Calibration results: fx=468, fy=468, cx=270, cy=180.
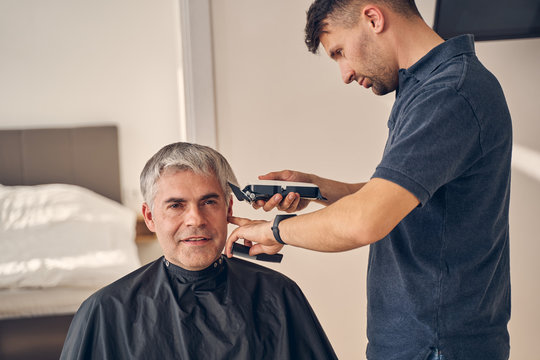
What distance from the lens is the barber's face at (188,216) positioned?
1.50 m

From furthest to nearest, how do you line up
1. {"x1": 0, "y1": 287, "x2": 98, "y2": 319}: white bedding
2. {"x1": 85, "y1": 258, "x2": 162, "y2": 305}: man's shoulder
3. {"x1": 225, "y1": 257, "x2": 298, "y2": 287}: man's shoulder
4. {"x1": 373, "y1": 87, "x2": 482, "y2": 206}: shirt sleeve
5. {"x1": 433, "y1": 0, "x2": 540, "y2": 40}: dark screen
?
{"x1": 0, "y1": 287, "x2": 98, "y2": 319}: white bedding, {"x1": 433, "y1": 0, "x2": 540, "y2": 40}: dark screen, {"x1": 225, "y1": 257, "x2": 298, "y2": 287}: man's shoulder, {"x1": 85, "y1": 258, "x2": 162, "y2": 305}: man's shoulder, {"x1": 373, "y1": 87, "x2": 482, "y2": 206}: shirt sleeve

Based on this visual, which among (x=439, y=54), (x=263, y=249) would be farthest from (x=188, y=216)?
(x=439, y=54)

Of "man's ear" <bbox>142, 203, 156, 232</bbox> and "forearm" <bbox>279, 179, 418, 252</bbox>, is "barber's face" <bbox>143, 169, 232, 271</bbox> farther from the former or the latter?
"forearm" <bbox>279, 179, 418, 252</bbox>

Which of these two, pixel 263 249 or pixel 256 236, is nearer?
pixel 256 236

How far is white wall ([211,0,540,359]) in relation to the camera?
2240 mm

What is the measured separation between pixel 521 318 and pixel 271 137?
1.59 m

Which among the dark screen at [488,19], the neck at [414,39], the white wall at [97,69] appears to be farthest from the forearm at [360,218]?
the white wall at [97,69]

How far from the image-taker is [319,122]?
2.33 metres

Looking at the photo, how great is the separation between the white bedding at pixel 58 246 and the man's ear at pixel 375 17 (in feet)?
7.06

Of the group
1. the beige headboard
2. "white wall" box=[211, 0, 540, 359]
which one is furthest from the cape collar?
the beige headboard

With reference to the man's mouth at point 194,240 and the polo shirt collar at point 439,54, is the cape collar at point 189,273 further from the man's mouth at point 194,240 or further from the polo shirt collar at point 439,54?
the polo shirt collar at point 439,54

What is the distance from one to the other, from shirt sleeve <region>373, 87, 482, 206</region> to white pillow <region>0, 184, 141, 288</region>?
87.4 inches

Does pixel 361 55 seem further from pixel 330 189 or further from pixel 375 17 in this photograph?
pixel 330 189

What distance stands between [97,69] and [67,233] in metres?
1.03
